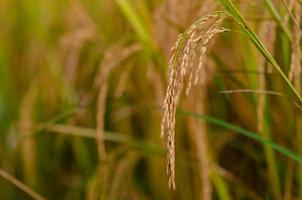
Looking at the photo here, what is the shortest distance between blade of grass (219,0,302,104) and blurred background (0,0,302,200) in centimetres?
19

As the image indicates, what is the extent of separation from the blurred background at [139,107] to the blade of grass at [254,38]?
0.19 m

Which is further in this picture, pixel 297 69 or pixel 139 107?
pixel 139 107

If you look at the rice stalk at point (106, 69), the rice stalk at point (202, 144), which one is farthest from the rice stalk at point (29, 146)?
the rice stalk at point (202, 144)

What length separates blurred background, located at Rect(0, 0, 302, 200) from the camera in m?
1.26

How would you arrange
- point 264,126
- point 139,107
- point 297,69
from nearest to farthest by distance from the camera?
point 297,69
point 264,126
point 139,107

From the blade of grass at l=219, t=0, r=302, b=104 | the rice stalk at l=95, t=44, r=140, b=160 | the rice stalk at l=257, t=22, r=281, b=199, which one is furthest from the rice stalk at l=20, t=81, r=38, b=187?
the blade of grass at l=219, t=0, r=302, b=104

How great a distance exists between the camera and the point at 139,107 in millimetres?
1647

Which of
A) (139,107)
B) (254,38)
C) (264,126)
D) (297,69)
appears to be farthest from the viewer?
(139,107)

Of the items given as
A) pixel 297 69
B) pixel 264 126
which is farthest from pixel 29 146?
pixel 297 69

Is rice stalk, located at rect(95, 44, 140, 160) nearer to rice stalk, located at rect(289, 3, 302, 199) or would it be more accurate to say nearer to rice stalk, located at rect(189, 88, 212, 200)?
rice stalk, located at rect(189, 88, 212, 200)

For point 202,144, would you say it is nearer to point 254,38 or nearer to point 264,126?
point 264,126

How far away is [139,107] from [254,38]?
864 mm

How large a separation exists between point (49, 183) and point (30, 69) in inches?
16.3

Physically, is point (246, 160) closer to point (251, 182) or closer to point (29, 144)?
point (251, 182)
